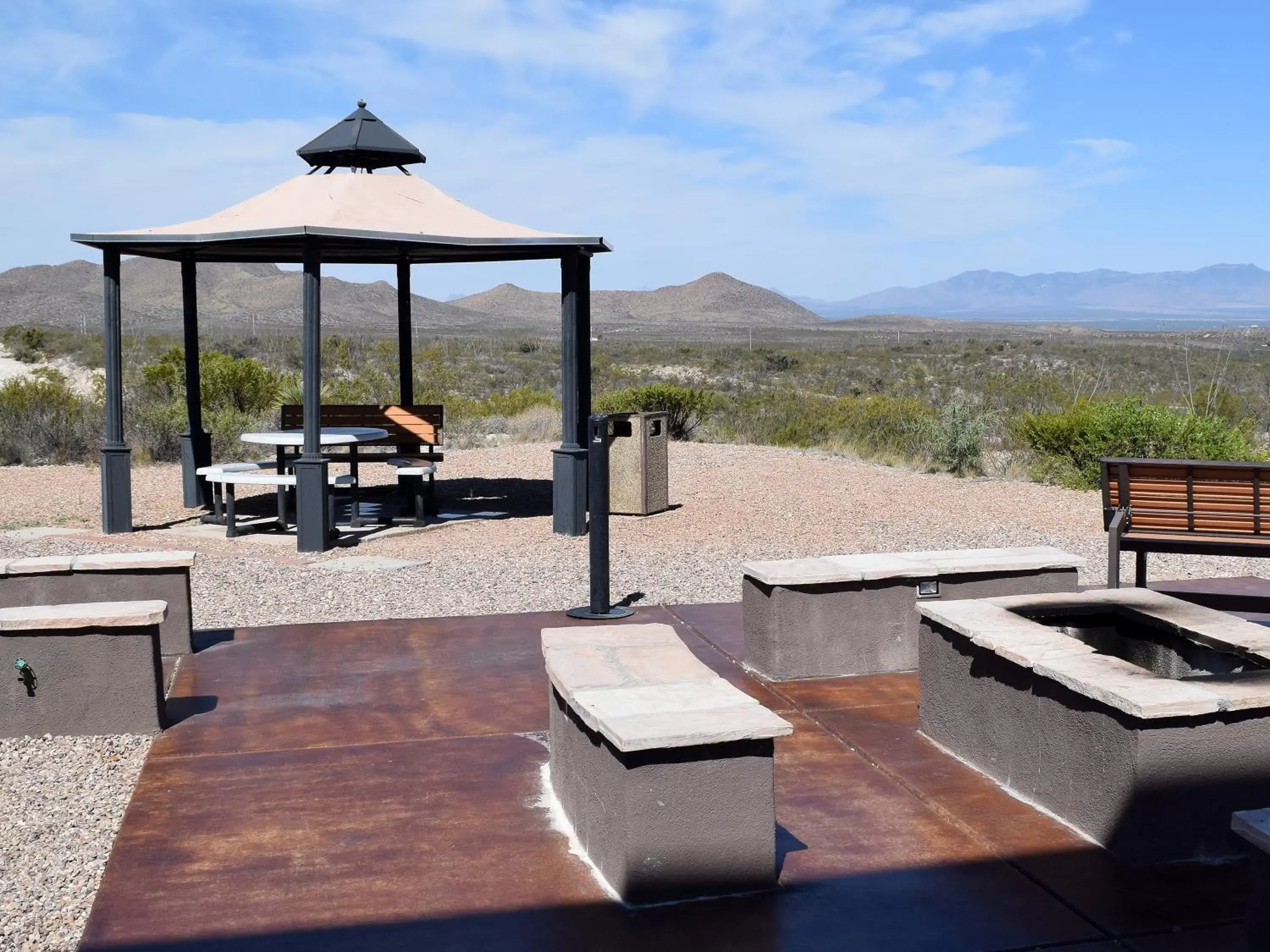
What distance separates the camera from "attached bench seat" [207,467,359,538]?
427 inches

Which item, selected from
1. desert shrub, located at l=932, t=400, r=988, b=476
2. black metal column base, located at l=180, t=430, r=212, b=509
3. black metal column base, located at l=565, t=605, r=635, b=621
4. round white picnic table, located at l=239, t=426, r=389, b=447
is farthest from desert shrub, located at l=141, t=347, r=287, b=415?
black metal column base, located at l=565, t=605, r=635, b=621

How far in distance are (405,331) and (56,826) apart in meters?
10.1

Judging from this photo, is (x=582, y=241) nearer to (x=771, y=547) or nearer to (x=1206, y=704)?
(x=771, y=547)

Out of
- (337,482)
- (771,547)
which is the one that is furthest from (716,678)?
(337,482)

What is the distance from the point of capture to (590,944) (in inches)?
136

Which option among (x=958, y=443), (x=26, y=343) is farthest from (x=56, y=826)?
(x=26, y=343)

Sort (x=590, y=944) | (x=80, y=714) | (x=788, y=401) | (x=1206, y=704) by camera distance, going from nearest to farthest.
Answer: (x=590, y=944)
(x=1206, y=704)
(x=80, y=714)
(x=788, y=401)

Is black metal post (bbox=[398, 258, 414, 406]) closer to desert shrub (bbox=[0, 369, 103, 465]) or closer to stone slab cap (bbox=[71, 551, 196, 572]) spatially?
desert shrub (bbox=[0, 369, 103, 465])

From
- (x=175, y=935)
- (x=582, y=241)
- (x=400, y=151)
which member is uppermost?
(x=400, y=151)

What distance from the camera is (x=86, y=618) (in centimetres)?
531

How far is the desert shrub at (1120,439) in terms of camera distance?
47.6 feet

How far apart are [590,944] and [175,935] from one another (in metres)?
1.14

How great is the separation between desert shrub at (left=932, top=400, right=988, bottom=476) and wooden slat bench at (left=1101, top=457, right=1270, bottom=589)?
865 cm

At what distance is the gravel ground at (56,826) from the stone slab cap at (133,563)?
134 centimetres
